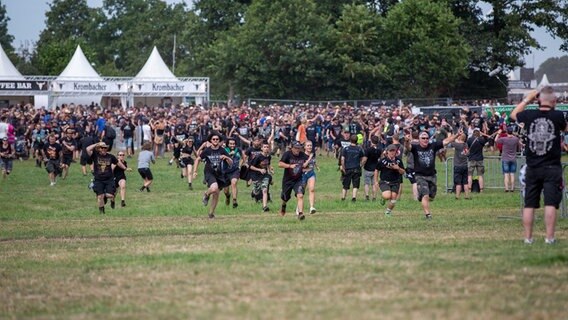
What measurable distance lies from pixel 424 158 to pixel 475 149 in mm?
9943

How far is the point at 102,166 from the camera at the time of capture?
22.2m

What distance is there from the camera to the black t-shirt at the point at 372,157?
2597 centimetres

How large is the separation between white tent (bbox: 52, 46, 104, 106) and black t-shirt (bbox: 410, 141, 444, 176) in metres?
38.5

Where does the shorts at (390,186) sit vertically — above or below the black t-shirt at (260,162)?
below

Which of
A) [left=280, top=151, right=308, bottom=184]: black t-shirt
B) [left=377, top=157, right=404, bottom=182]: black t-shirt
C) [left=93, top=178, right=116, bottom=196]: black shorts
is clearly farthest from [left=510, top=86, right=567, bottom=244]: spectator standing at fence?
[left=93, top=178, right=116, bottom=196]: black shorts

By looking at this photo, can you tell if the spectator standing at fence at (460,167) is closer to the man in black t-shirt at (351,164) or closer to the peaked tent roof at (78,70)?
the man in black t-shirt at (351,164)

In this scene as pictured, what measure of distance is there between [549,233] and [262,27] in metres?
52.3

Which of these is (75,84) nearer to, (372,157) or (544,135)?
(372,157)

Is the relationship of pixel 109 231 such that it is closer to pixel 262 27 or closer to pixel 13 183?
pixel 13 183

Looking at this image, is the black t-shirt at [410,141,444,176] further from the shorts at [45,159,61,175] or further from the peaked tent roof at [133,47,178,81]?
the peaked tent roof at [133,47,178,81]

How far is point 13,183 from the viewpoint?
108 ft

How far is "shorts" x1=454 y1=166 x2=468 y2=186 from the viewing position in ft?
88.3

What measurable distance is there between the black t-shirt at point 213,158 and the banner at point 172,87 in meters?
35.9

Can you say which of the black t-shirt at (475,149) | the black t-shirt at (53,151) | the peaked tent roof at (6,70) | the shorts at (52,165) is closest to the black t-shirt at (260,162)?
the black t-shirt at (475,149)
